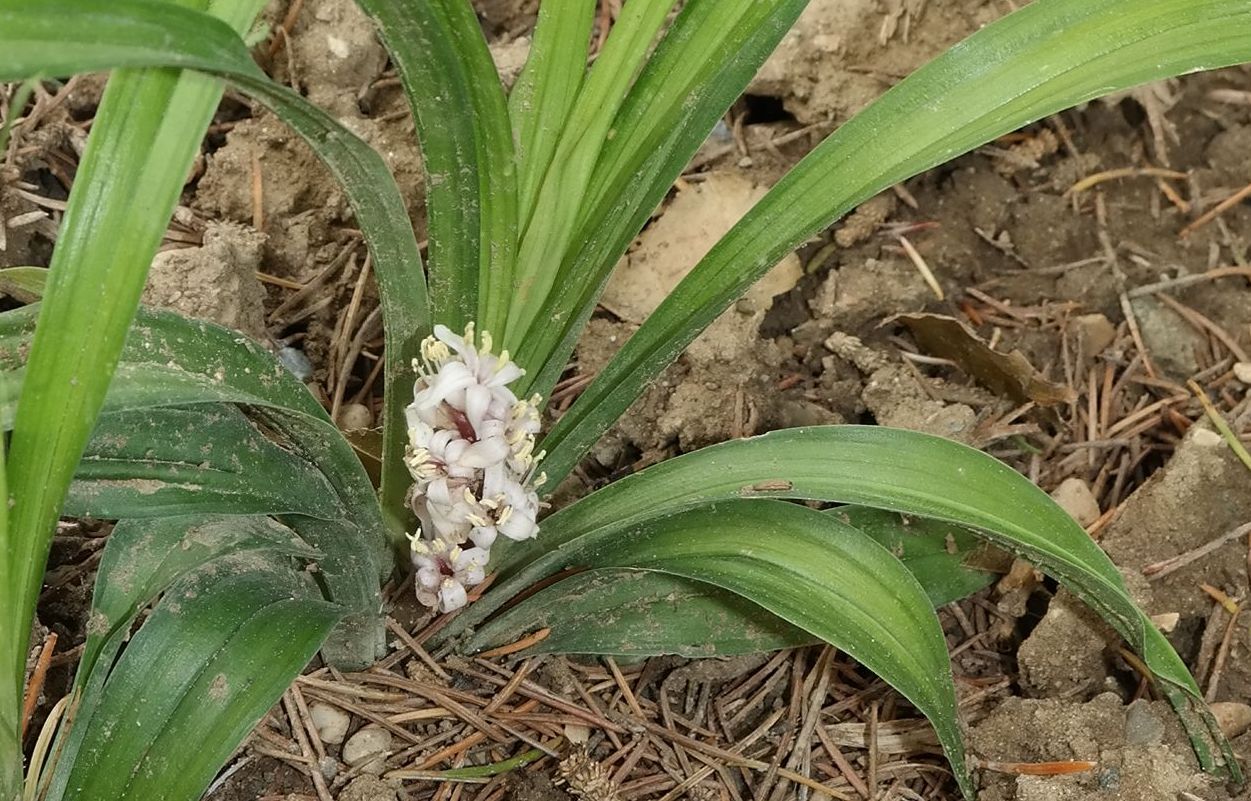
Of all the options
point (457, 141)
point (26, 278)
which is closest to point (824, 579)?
point (457, 141)

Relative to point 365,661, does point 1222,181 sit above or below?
above

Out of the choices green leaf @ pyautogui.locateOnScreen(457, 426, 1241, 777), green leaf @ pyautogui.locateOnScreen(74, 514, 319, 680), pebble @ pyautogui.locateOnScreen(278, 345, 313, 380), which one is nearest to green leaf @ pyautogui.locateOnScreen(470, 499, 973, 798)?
green leaf @ pyautogui.locateOnScreen(457, 426, 1241, 777)

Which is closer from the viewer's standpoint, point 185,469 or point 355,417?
point 185,469

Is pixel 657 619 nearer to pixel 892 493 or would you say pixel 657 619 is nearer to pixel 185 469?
pixel 892 493

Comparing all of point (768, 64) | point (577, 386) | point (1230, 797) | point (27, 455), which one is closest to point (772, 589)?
point (577, 386)

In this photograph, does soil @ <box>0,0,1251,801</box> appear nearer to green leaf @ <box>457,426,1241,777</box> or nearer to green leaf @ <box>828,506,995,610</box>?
green leaf @ <box>828,506,995,610</box>

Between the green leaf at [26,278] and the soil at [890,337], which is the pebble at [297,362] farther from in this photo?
the green leaf at [26,278]

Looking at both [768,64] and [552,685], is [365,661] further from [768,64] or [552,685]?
[768,64]
